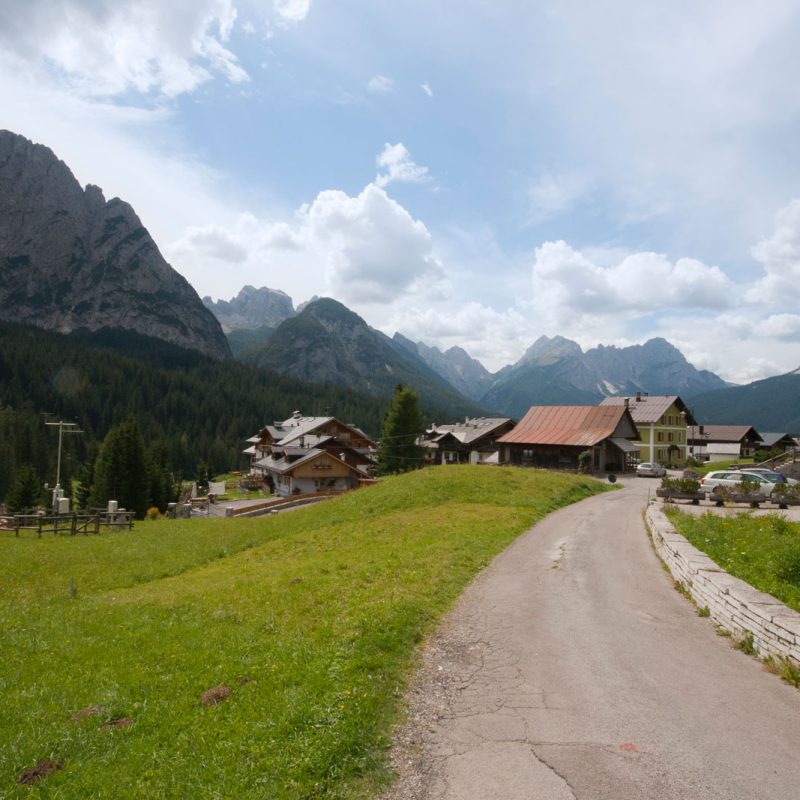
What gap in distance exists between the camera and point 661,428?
256 feet

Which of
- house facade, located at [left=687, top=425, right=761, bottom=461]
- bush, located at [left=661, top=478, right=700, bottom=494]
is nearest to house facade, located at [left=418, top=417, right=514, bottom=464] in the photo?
house facade, located at [left=687, top=425, right=761, bottom=461]

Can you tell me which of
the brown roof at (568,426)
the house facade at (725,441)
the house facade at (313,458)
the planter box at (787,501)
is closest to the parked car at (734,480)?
the planter box at (787,501)

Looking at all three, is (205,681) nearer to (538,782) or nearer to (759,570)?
(538,782)

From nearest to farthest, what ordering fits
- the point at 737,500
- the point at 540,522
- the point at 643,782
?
the point at 643,782 < the point at 540,522 < the point at 737,500

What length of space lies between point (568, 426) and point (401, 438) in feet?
74.5

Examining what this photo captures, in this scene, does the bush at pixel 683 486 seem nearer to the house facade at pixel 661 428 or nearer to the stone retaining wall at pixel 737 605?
the stone retaining wall at pixel 737 605

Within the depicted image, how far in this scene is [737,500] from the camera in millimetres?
33656

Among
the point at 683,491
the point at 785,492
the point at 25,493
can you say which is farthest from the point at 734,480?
the point at 25,493

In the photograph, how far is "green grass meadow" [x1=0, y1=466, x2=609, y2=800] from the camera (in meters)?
7.07

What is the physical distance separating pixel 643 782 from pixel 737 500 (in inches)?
1298

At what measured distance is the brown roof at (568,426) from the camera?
6059cm

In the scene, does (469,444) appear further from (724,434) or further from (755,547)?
(755,547)

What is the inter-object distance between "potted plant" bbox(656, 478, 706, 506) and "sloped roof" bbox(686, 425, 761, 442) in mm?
77619

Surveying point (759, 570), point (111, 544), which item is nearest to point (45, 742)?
point (759, 570)
